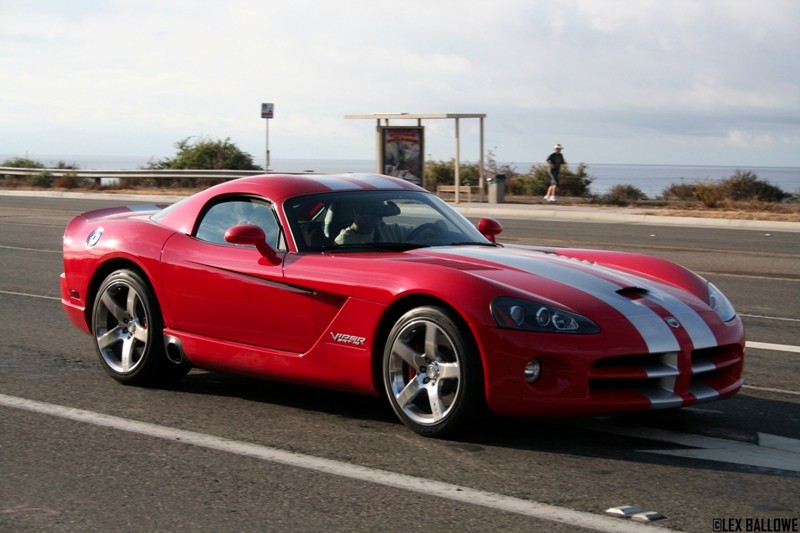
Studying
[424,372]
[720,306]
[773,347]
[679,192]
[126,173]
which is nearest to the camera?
[424,372]

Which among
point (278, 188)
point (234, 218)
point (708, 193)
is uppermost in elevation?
point (278, 188)

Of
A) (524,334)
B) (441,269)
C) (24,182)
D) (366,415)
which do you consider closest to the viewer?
(524,334)

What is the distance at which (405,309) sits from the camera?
5.70 metres

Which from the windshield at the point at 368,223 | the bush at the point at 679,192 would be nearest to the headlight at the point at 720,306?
the windshield at the point at 368,223

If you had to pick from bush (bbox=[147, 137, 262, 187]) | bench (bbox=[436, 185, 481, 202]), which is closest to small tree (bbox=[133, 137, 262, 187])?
bush (bbox=[147, 137, 262, 187])

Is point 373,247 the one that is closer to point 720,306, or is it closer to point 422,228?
point 422,228

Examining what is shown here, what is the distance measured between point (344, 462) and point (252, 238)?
5.29 feet

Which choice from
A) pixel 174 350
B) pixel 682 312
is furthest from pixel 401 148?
pixel 682 312

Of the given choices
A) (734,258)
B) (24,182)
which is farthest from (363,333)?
(24,182)

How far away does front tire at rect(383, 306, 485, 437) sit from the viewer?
535 cm

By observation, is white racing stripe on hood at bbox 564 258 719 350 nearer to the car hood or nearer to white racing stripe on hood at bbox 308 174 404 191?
the car hood

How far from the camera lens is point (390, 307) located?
572 centimetres

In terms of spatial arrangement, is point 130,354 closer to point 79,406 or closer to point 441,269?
point 79,406

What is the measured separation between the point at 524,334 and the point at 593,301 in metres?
0.48
